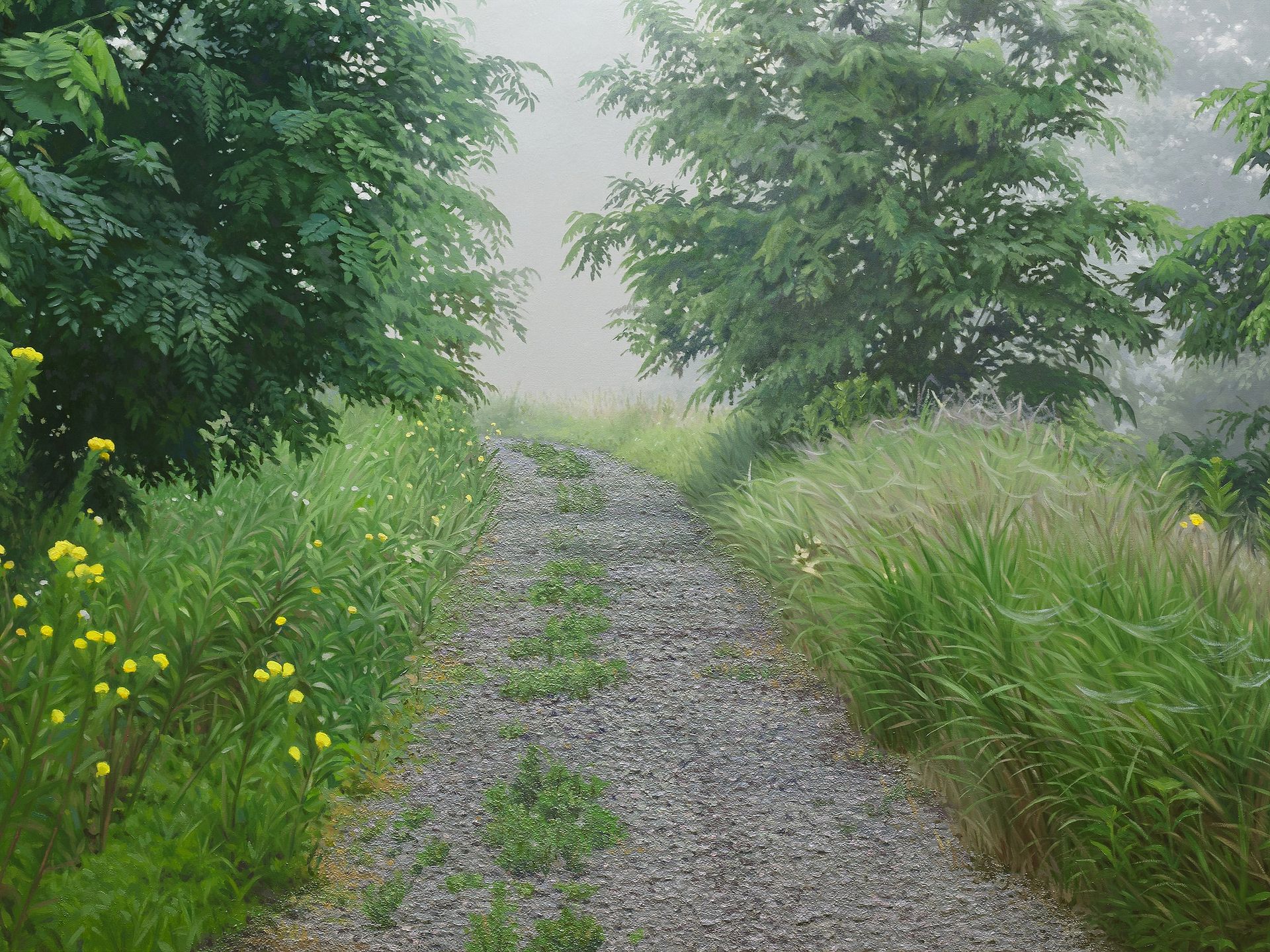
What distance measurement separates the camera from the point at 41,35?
308 centimetres

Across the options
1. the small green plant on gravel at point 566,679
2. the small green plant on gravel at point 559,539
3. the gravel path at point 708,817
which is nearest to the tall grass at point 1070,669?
the gravel path at point 708,817

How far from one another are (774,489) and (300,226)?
406cm

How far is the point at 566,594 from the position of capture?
6.38 m

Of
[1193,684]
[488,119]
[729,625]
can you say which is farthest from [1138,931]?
[488,119]

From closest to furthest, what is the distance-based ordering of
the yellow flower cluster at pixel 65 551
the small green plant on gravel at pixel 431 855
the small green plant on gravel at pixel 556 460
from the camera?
the yellow flower cluster at pixel 65 551
the small green plant on gravel at pixel 431 855
the small green plant on gravel at pixel 556 460

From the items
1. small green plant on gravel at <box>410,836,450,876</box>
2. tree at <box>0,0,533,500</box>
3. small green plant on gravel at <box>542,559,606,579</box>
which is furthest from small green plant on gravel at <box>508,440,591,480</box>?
small green plant on gravel at <box>410,836,450,876</box>

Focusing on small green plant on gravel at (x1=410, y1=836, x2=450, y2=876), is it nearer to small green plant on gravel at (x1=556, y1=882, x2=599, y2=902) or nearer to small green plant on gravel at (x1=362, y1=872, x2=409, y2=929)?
small green plant on gravel at (x1=362, y1=872, x2=409, y2=929)

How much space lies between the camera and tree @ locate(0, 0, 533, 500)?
387 cm

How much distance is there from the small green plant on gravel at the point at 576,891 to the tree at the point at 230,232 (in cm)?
240

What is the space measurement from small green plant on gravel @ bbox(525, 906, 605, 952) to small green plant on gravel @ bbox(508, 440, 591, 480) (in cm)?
715

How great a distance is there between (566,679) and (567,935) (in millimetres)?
2024

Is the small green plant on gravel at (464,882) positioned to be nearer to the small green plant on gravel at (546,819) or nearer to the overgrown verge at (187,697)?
the small green plant on gravel at (546,819)

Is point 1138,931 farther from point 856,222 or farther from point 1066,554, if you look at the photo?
point 856,222

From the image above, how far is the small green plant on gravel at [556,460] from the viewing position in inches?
410
